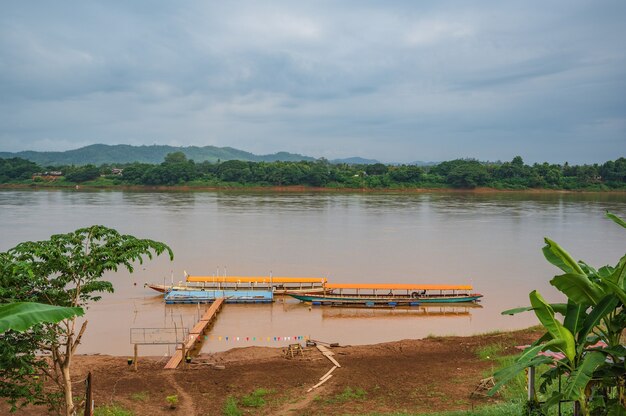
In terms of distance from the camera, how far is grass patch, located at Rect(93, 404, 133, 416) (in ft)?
28.3

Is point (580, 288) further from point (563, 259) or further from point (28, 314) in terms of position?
point (28, 314)

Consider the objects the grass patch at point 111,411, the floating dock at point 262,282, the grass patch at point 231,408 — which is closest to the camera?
the grass patch at point 111,411

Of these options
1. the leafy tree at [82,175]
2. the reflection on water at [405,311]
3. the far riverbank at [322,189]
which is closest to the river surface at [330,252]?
the reflection on water at [405,311]

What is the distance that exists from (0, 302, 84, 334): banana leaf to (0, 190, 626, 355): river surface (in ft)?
33.7

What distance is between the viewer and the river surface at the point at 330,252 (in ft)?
54.5

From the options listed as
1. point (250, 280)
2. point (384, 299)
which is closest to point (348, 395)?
point (384, 299)

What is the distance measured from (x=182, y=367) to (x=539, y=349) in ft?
29.6

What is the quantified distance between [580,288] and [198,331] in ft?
39.3

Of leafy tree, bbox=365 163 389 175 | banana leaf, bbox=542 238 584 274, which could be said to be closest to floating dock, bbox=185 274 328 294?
banana leaf, bbox=542 238 584 274

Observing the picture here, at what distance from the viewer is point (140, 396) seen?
389 inches

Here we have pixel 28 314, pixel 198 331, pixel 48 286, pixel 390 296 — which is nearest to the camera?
pixel 28 314

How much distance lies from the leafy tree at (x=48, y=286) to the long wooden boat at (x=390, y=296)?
1220cm

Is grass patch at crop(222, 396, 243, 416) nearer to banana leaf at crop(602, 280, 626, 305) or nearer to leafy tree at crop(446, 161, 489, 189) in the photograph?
banana leaf at crop(602, 280, 626, 305)

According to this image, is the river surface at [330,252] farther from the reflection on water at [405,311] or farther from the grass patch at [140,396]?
the grass patch at [140,396]
